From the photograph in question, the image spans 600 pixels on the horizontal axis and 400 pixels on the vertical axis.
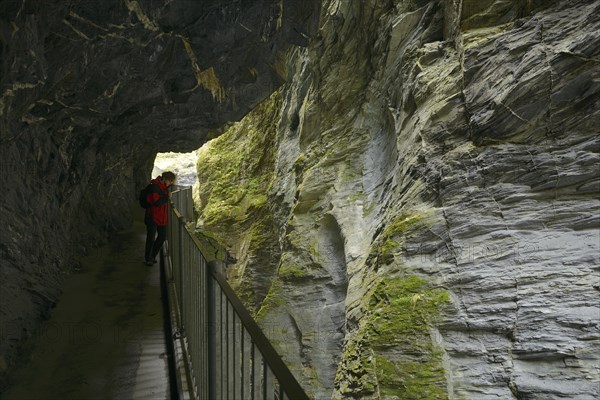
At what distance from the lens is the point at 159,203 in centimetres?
812

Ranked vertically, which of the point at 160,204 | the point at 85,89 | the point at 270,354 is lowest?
the point at 270,354

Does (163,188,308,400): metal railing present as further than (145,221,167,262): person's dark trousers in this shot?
No

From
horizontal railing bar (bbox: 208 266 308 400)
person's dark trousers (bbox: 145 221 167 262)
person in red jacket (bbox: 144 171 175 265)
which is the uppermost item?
person in red jacket (bbox: 144 171 175 265)

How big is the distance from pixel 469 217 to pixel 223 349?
6.29 m

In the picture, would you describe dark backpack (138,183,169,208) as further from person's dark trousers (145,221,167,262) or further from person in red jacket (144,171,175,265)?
person's dark trousers (145,221,167,262)

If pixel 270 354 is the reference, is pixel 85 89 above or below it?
above

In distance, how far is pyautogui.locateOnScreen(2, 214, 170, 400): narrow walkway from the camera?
4.41 m

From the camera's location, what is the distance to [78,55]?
557 cm

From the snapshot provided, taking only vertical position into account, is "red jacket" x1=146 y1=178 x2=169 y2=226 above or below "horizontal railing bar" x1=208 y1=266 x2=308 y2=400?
above

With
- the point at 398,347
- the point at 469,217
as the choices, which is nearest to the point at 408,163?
the point at 469,217

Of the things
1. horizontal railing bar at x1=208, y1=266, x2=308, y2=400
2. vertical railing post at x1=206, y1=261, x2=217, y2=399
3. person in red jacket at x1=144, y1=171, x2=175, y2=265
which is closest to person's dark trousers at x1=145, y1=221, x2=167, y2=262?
person in red jacket at x1=144, y1=171, x2=175, y2=265

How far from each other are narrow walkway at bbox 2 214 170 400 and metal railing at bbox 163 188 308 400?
51 cm

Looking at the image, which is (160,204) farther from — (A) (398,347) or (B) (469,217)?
(B) (469,217)

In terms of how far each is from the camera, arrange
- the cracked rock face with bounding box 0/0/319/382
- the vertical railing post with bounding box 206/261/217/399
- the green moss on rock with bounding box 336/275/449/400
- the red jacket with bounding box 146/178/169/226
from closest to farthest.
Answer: the vertical railing post with bounding box 206/261/217/399 → the cracked rock face with bounding box 0/0/319/382 → the green moss on rock with bounding box 336/275/449/400 → the red jacket with bounding box 146/178/169/226
